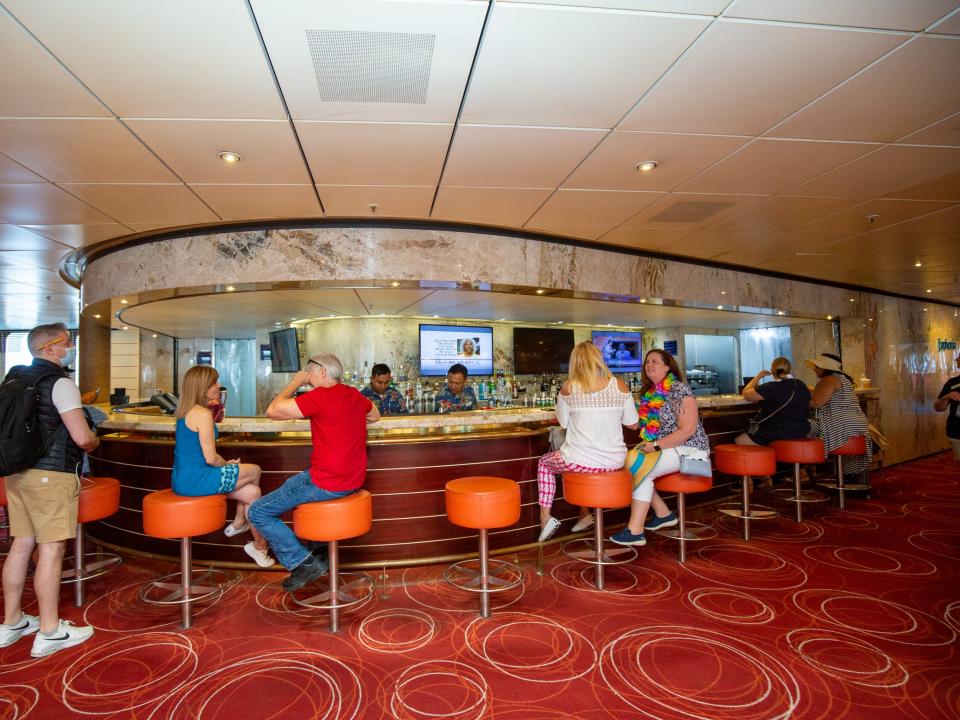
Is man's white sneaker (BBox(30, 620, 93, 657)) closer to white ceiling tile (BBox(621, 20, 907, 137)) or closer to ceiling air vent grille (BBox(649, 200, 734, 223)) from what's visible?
white ceiling tile (BBox(621, 20, 907, 137))

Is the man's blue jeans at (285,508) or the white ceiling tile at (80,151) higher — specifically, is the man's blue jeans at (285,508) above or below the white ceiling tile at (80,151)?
below

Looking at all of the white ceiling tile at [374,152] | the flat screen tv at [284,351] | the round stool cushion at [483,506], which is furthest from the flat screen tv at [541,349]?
the round stool cushion at [483,506]

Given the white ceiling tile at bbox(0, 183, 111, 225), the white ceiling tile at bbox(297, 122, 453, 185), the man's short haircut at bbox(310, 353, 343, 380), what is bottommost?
the man's short haircut at bbox(310, 353, 343, 380)

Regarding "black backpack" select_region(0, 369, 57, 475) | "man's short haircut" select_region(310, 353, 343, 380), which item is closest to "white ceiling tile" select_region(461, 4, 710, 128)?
"man's short haircut" select_region(310, 353, 343, 380)

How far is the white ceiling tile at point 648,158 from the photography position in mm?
3188

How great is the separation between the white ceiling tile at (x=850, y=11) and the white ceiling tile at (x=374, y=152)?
1.60m

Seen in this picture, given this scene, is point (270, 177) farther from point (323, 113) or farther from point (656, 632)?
point (656, 632)

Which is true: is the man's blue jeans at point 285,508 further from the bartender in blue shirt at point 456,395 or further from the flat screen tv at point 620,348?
the flat screen tv at point 620,348

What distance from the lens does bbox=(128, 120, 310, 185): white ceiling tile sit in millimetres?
2898

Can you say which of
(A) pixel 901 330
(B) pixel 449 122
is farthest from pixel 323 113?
(A) pixel 901 330

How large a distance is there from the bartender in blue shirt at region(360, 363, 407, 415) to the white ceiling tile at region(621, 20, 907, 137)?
3717mm

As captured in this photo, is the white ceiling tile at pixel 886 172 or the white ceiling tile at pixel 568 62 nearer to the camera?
the white ceiling tile at pixel 568 62

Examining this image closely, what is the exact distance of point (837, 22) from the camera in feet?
7.03

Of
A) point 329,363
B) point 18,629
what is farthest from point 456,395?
point 18,629
